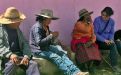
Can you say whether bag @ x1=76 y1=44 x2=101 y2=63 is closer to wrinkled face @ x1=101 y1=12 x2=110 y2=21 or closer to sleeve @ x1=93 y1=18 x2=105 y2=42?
sleeve @ x1=93 y1=18 x2=105 y2=42

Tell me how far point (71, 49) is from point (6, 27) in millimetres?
1901

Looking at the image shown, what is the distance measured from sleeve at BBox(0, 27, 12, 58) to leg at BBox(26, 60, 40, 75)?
1.40 ft

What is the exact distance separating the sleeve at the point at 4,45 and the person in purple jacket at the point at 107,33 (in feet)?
7.99

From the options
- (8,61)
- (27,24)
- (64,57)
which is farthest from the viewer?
(27,24)

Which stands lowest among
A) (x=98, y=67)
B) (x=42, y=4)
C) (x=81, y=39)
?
(x=98, y=67)

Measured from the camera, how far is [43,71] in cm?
935

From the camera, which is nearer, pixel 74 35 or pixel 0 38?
pixel 0 38

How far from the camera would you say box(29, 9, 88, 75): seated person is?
360 inches

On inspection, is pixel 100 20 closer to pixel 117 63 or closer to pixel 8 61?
pixel 117 63

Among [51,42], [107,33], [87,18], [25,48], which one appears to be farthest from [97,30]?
[25,48]

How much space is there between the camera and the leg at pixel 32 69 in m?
8.64

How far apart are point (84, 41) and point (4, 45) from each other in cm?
203

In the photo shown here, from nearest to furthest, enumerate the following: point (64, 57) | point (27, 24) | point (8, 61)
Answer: point (8, 61)
point (64, 57)
point (27, 24)

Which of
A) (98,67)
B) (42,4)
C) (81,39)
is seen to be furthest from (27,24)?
(98,67)
